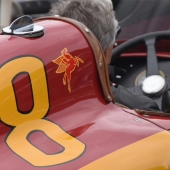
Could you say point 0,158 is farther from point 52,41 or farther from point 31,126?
point 52,41

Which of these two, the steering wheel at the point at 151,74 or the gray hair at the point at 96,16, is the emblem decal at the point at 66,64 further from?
the steering wheel at the point at 151,74

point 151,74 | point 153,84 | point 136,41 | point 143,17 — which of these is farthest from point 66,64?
point 143,17

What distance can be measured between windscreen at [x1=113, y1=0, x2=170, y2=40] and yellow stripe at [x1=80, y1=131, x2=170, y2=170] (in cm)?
186

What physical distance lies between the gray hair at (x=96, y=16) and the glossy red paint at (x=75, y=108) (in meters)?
0.15

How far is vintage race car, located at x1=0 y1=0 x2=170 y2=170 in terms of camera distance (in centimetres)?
144

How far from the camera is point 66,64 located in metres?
1.65

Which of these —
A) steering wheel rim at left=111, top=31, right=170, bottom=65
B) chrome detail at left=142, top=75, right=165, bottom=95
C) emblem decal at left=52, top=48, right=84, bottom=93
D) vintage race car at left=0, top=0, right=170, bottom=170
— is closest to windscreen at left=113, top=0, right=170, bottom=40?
steering wheel rim at left=111, top=31, right=170, bottom=65

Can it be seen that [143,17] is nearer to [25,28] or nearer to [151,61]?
[151,61]

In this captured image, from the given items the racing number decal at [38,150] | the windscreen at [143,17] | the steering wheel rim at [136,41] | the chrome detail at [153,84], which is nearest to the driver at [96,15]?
the racing number decal at [38,150]

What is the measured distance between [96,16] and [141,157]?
0.65 meters

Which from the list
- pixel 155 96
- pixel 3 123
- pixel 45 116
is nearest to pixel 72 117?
pixel 45 116

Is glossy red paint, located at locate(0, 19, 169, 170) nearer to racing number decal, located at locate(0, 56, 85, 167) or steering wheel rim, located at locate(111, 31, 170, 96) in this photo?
racing number decal, located at locate(0, 56, 85, 167)

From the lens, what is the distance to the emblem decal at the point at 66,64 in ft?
5.37

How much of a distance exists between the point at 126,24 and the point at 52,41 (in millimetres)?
1856
